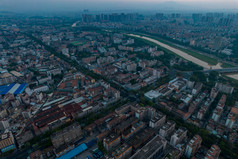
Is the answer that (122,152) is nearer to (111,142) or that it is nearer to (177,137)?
(111,142)

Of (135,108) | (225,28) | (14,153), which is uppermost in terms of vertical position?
(225,28)

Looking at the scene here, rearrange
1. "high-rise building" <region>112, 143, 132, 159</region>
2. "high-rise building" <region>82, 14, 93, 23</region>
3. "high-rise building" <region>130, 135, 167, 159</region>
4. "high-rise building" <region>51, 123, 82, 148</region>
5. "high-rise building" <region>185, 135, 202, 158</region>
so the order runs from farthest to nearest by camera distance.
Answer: "high-rise building" <region>82, 14, 93, 23</region> → "high-rise building" <region>51, 123, 82, 148</region> → "high-rise building" <region>185, 135, 202, 158</region> → "high-rise building" <region>112, 143, 132, 159</region> → "high-rise building" <region>130, 135, 167, 159</region>

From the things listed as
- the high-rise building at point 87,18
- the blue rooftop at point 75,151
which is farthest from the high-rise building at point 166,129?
the high-rise building at point 87,18

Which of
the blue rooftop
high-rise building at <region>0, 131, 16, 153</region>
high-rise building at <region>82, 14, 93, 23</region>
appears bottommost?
the blue rooftop

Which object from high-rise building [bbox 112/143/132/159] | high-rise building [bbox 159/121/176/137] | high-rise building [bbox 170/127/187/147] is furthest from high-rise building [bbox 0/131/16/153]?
high-rise building [bbox 170/127/187/147]

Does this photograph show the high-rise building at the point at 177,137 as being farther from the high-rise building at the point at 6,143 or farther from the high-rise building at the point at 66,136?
the high-rise building at the point at 6,143

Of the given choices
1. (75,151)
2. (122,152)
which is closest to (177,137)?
(122,152)

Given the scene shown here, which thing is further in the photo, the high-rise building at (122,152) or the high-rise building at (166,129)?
the high-rise building at (166,129)

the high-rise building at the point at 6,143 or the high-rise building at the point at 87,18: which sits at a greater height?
the high-rise building at the point at 87,18

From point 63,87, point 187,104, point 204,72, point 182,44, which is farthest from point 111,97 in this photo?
point 182,44

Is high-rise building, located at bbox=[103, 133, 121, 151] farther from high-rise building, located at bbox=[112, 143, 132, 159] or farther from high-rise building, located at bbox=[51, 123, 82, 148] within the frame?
high-rise building, located at bbox=[51, 123, 82, 148]

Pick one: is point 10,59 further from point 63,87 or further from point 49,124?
point 49,124
